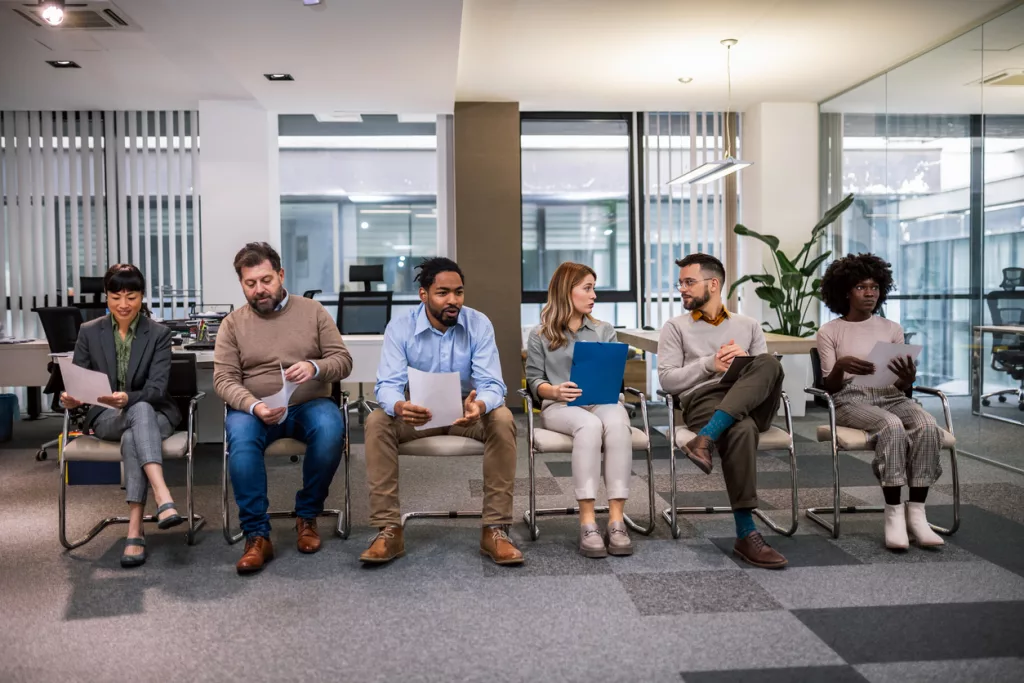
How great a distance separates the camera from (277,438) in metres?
3.35

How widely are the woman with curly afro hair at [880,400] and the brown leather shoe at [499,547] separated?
151 cm

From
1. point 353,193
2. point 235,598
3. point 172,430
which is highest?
point 353,193

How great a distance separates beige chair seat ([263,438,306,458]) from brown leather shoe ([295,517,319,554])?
0.97ft

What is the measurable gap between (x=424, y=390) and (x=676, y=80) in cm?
439

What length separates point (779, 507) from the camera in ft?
12.9

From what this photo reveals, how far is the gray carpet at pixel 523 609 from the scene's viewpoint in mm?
2238

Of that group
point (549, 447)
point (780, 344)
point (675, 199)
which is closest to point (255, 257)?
point (549, 447)

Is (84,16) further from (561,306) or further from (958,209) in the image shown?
(958,209)

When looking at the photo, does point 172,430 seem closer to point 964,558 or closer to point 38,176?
point 964,558

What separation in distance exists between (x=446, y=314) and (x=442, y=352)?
0.18m

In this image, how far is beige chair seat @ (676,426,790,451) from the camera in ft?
10.7

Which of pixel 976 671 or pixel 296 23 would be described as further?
pixel 296 23

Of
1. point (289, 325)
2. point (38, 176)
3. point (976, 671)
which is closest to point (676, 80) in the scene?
point (289, 325)

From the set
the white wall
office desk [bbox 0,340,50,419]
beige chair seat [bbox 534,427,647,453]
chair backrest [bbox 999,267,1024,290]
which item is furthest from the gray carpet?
the white wall
